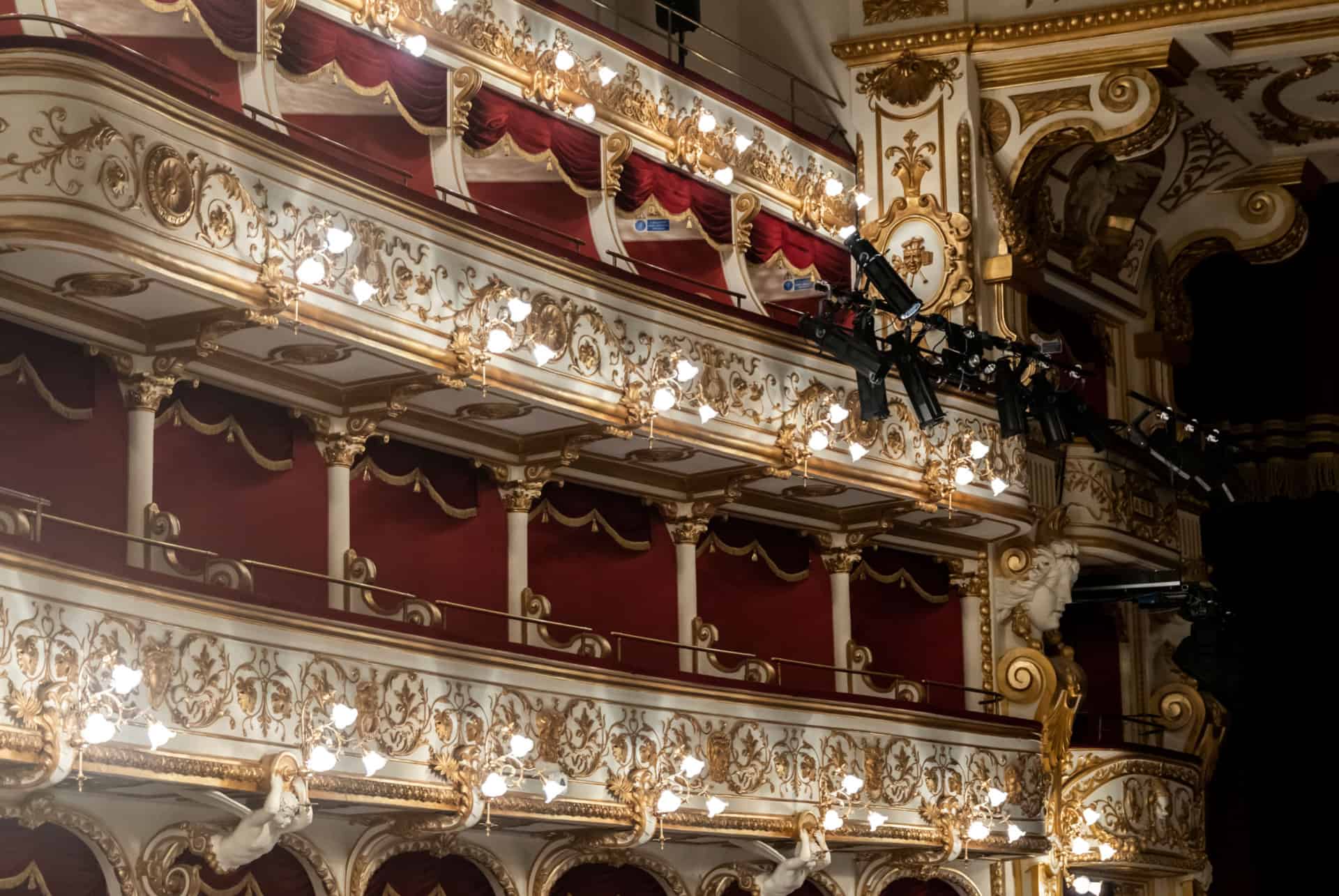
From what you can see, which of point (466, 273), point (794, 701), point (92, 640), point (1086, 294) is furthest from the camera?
point (1086, 294)

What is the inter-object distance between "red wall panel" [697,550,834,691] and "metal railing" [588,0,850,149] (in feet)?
12.0

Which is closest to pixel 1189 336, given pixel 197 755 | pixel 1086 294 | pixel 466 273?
pixel 1086 294

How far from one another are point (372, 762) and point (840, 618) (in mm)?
6285

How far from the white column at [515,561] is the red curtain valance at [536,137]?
7.93 ft

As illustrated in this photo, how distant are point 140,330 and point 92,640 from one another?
242 centimetres

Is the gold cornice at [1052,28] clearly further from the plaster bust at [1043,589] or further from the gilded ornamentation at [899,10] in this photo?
the plaster bust at [1043,589]

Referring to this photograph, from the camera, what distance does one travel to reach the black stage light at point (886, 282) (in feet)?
44.7

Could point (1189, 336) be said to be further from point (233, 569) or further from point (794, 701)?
point (233, 569)

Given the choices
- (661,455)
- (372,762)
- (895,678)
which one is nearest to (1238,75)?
(895,678)

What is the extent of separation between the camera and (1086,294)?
19031 millimetres

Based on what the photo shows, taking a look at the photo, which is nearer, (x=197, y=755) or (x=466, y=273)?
(x=197, y=755)

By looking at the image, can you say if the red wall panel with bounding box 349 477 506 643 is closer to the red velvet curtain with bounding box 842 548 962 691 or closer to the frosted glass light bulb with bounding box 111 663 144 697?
the frosted glass light bulb with bounding box 111 663 144 697

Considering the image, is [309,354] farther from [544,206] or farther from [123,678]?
[544,206]

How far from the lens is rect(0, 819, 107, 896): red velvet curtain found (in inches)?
403
